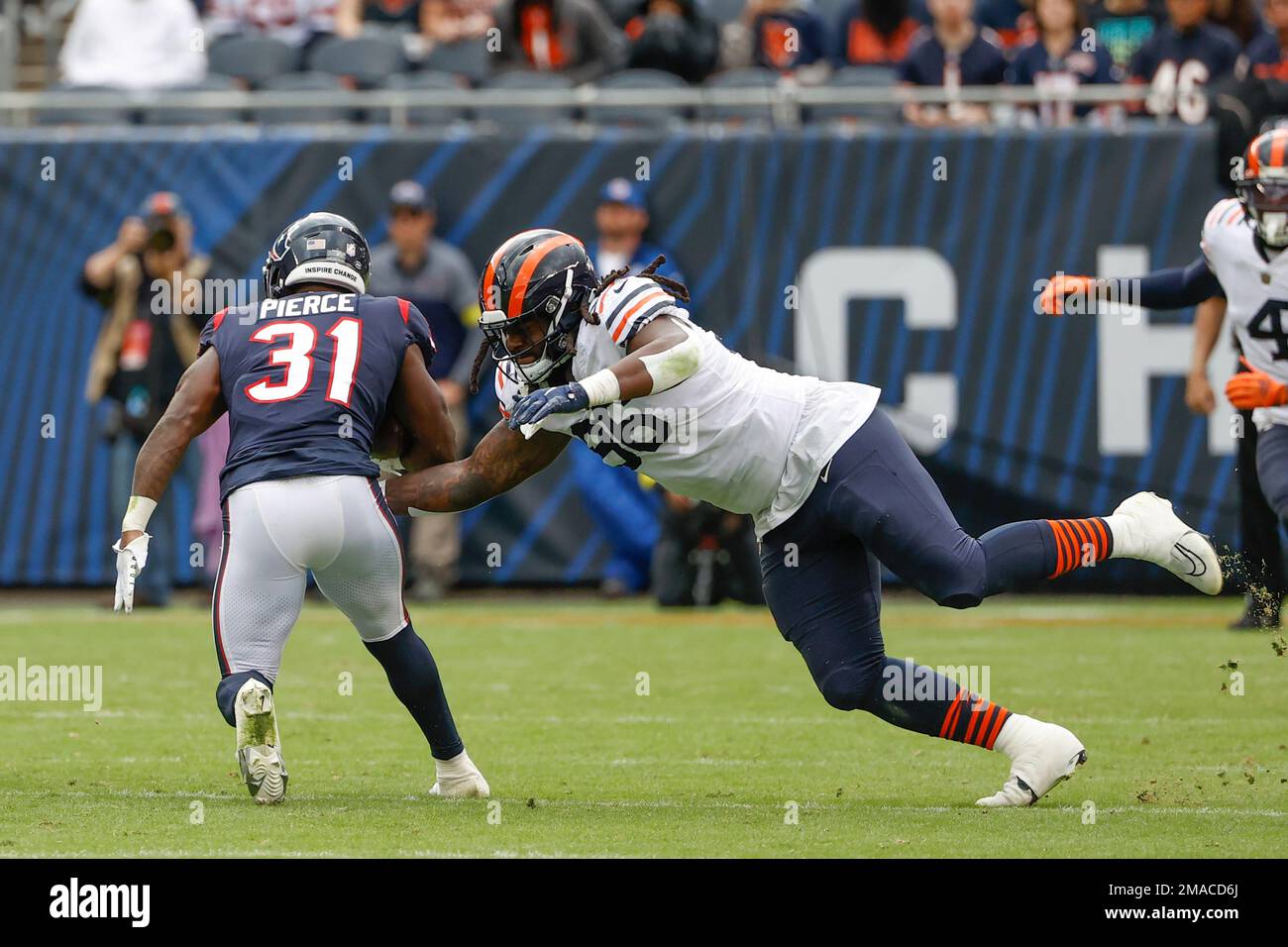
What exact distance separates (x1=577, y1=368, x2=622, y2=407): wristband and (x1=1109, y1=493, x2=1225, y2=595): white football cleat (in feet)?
5.10

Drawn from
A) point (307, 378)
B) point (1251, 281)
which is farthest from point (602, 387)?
point (1251, 281)

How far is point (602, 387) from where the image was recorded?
5.04 metres

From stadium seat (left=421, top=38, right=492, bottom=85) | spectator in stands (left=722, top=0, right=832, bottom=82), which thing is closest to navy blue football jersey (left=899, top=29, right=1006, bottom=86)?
spectator in stands (left=722, top=0, right=832, bottom=82)

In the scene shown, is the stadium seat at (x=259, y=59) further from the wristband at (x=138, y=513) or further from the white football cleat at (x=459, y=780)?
the white football cleat at (x=459, y=780)

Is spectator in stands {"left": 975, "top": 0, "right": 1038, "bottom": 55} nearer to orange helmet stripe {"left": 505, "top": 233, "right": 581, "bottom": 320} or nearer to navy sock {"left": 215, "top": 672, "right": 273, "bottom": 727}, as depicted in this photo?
orange helmet stripe {"left": 505, "top": 233, "right": 581, "bottom": 320}

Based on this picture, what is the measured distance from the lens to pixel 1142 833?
506 cm

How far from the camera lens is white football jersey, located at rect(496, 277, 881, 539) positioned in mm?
5316

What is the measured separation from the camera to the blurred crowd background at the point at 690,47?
1195cm

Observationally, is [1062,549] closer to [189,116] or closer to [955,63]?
[955,63]

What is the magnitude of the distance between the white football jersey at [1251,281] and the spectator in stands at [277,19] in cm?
836

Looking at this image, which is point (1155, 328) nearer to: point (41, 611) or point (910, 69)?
point (910, 69)

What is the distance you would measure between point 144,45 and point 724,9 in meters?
4.12

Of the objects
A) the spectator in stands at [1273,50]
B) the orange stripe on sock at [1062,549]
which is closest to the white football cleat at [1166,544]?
the orange stripe on sock at [1062,549]

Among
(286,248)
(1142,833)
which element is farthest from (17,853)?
(1142,833)
